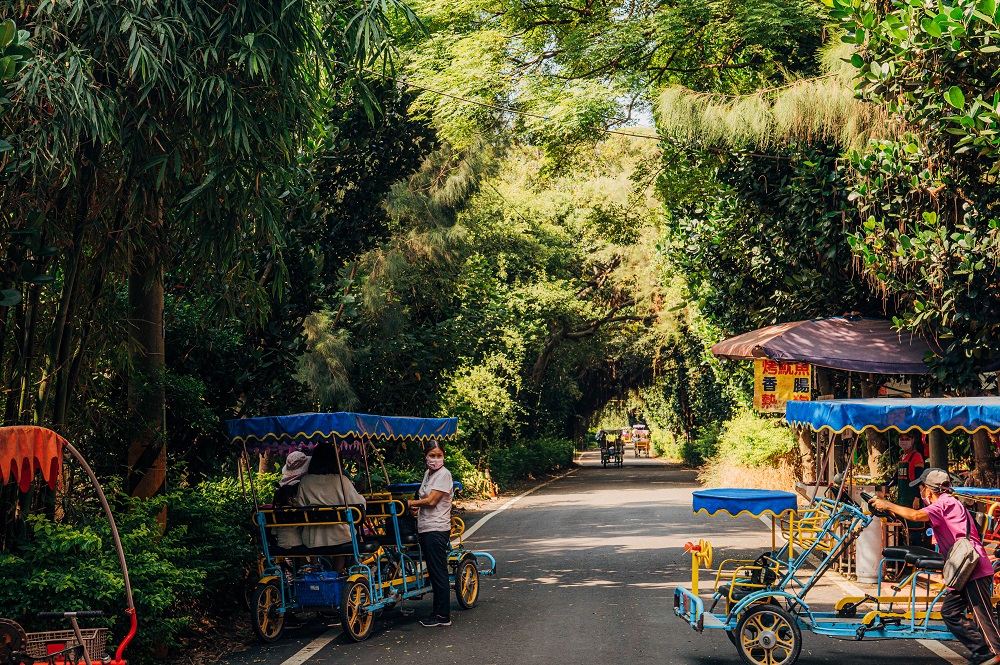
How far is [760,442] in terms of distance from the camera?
26828 millimetres

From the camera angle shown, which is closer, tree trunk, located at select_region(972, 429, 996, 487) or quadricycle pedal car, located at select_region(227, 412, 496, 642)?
quadricycle pedal car, located at select_region(227, 412, 496, 642)

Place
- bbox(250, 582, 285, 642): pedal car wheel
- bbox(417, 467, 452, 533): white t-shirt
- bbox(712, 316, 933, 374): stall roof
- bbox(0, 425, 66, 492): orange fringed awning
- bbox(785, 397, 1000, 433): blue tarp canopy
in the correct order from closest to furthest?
bbox(0, 425, 66, 492): orange fringed awning, bbox(250, 582, 285, 642): pedal car wheel, bbox(785, 397, 1000, 433): blue tarp canopy, bbox(417, 467, 452, 533): white t-shirt, bbox(712, 316, 933, 374): stall roof

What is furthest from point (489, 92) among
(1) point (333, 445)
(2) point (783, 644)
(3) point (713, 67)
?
(2) point (783, 644)

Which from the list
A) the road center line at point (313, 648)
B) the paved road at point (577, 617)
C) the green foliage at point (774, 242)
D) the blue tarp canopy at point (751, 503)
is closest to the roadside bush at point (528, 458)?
the green foliage at point (774, 242)

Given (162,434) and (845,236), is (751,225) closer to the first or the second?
(845,236)

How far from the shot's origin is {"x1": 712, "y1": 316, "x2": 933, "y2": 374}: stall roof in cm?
1429

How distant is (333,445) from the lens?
10508mm

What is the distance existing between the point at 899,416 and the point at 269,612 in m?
6.27

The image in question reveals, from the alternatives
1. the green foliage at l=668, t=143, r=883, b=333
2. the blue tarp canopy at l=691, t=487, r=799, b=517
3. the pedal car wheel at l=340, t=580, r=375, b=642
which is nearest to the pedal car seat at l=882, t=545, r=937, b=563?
the blue tarp canopy at l=691, t=487, r=799, b=517

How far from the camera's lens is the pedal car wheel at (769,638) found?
8164 millimetres

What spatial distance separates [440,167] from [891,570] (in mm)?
14273

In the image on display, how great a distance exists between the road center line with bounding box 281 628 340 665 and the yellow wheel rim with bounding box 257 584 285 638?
0.39m

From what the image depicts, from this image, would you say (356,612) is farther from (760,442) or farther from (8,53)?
(760,442)

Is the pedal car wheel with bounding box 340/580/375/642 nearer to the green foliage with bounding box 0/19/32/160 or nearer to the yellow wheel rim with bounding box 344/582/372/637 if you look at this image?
the yellow wheel rim with bounding box 344/582/372/637
